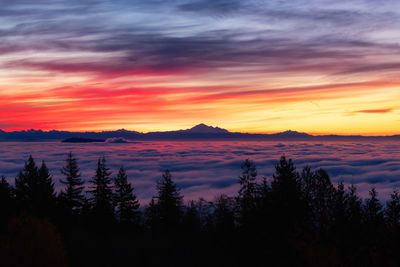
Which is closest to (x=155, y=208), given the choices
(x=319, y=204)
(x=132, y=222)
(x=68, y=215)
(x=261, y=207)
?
(x=132, y=222)

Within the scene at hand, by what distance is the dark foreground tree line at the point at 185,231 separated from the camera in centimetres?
2194

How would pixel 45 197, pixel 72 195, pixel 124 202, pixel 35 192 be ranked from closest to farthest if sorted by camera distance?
pixel 45 197 < pixel 35 192 < pixel 72 195 < pixel 124 202

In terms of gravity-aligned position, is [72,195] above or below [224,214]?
above

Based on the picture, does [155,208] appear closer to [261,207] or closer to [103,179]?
[103,179]

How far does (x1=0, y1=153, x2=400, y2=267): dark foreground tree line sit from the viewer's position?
21938mm

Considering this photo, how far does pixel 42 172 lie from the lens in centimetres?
4994

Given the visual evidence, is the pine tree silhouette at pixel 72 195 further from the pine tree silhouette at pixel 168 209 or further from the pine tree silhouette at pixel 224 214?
the pine tree silhouette at pixel 224 214

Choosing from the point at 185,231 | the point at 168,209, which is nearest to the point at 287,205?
the point at 185,231

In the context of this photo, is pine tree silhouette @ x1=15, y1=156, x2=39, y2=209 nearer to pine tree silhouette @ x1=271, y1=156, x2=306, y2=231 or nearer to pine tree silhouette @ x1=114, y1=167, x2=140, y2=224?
pine tree silhouette @ x1=114, y1=167, x2=140, y2=224

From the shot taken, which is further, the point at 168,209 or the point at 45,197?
the point at 168,209

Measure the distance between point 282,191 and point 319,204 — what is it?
13.9 metres

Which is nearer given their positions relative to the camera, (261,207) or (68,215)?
(261,207)

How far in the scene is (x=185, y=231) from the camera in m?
51.7

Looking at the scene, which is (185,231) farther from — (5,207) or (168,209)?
(5,207)
